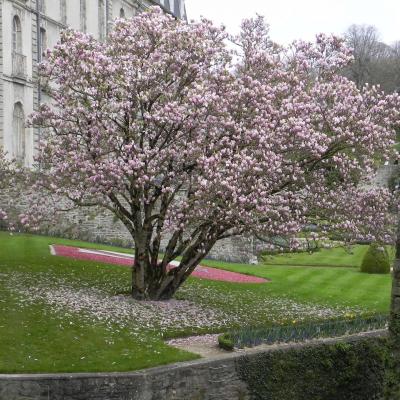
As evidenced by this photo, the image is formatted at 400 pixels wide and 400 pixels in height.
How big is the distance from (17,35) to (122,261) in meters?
13.8

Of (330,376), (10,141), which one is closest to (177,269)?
(330,376)

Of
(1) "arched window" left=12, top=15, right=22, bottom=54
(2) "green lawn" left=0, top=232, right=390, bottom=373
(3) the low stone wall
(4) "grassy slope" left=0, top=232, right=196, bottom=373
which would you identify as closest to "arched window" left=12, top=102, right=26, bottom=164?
(1) "arched window" left=12, top=15, right=22, bottom=54

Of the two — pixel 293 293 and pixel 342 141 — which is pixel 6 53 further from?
pixel 342 141

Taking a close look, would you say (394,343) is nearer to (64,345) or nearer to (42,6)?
(64,345)

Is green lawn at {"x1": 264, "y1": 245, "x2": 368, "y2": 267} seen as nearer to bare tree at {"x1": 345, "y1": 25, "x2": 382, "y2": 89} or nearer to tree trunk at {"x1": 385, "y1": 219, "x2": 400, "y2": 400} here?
tree trunk at {"x1": 385, "y1": 219, "x2": 400, "y2": 400}

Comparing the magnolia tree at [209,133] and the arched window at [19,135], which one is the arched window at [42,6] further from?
the magnolia tree at [209,133]

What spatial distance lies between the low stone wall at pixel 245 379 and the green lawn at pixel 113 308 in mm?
467

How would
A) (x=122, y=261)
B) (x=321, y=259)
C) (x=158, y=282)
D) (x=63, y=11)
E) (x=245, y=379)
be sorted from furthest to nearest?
(x=63, y=11)
(x=321, y=259)
(x=122, y=261)
(x=158, y=282)
(x=245, y=379)

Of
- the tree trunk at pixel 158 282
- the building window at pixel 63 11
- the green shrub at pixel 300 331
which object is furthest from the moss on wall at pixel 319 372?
the building window at pixel 63 11

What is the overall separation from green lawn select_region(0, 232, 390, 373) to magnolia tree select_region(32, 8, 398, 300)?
1731 mm

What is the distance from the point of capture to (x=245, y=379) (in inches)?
532

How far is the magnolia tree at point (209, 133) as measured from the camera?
15414 mm

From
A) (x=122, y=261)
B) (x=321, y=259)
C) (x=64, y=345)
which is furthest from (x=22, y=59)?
(x=64, y=345)

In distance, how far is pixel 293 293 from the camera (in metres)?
22.1
